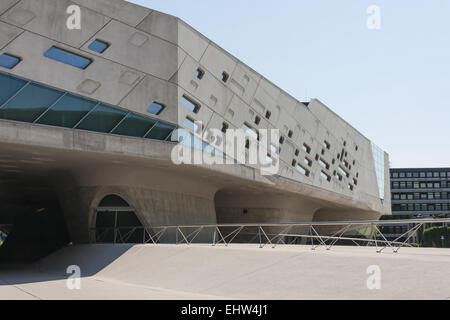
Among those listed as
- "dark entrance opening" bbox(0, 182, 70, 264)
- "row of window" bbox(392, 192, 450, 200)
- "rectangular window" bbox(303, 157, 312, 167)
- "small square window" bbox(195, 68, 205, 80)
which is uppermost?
"small square window" bbox(195, 68, 205, 80)

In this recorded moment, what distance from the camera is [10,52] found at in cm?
1819

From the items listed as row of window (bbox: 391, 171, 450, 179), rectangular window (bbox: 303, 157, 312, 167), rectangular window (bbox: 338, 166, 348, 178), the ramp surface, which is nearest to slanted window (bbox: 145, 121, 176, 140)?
the ramp surface

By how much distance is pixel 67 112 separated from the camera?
19.3 meters

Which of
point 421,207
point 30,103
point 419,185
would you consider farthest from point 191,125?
point 419,185

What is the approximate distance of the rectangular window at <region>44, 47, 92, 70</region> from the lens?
19.4m

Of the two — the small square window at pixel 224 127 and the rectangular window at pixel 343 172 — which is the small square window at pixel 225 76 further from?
the rectangular window at pixel 343 172

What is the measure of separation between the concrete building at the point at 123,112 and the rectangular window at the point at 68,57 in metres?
0.05

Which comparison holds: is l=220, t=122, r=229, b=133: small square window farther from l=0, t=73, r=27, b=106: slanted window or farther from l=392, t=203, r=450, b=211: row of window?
l=392, t=203, r=450, b=211: row of window

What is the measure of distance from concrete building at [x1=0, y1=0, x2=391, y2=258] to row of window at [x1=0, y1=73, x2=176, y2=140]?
0.04m

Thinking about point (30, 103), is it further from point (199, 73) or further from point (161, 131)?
point (199, 73)

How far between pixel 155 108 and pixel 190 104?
2.26 metres
